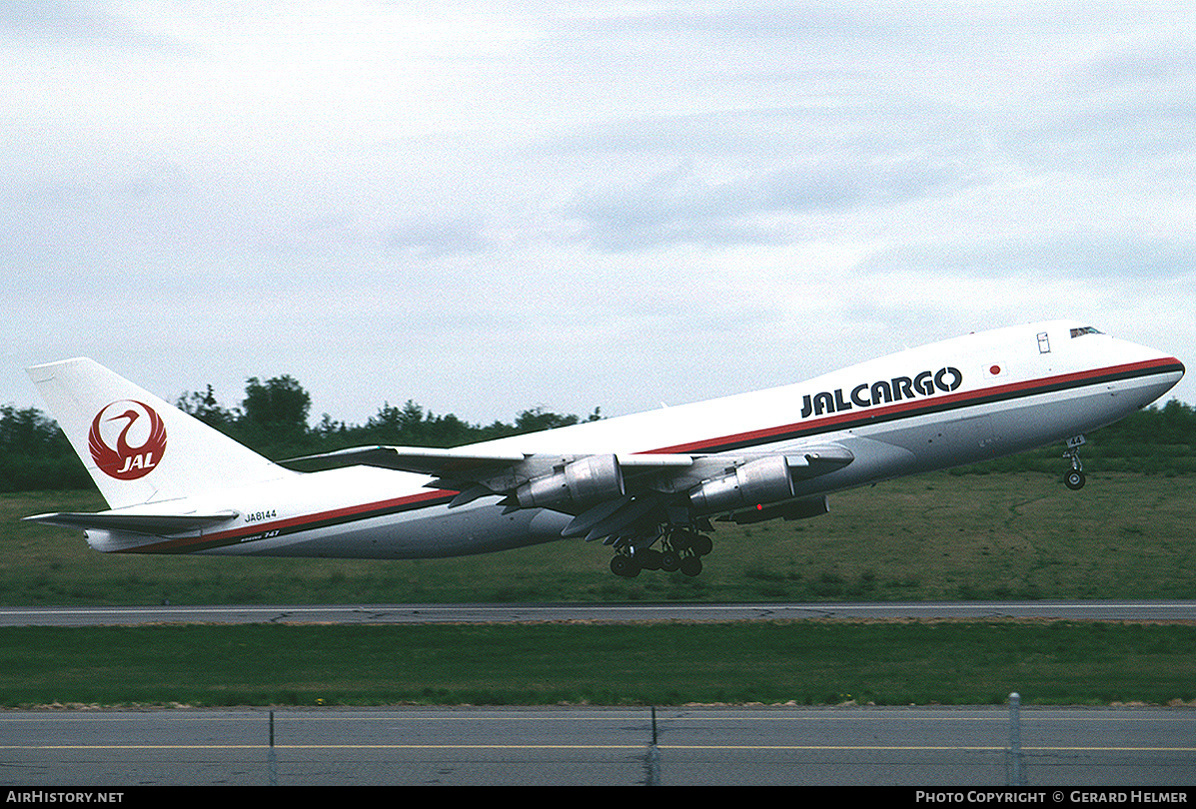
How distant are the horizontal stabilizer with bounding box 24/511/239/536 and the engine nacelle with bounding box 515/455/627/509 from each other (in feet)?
32.9

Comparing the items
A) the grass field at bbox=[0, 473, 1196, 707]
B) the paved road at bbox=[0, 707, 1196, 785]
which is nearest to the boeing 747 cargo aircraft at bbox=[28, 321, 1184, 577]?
the grass field at bbox=[0, 473, 1196, 707]

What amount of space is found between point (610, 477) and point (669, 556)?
4.55 meters

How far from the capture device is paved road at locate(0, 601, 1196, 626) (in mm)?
32844

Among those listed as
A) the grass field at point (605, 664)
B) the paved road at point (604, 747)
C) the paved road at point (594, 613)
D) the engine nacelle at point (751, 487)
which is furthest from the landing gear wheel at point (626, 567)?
the paved road at point (604, 747)

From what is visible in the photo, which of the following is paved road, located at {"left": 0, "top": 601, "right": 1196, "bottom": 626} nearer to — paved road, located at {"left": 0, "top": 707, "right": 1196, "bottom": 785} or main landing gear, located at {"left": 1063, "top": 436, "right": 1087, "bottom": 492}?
main landing gear, located at {"left": 1063, "top": 436, "right": 1087, "bottom": 492}

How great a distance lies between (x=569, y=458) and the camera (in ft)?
112

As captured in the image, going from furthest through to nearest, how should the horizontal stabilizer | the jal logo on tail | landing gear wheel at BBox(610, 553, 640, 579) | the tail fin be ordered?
the jal logo on tail → the tail fin → landing gear wheel at BBox(610, 553, 640, 579) → the horizontal stabilizer

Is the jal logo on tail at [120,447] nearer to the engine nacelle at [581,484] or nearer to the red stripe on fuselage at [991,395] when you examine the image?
the engine nacelle at [581,484]

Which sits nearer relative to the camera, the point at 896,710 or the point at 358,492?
the point at 896,710

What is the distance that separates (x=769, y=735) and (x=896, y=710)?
12.9ft

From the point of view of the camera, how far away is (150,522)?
36.6m

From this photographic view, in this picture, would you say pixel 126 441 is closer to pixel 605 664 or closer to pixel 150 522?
pixel 150 522
